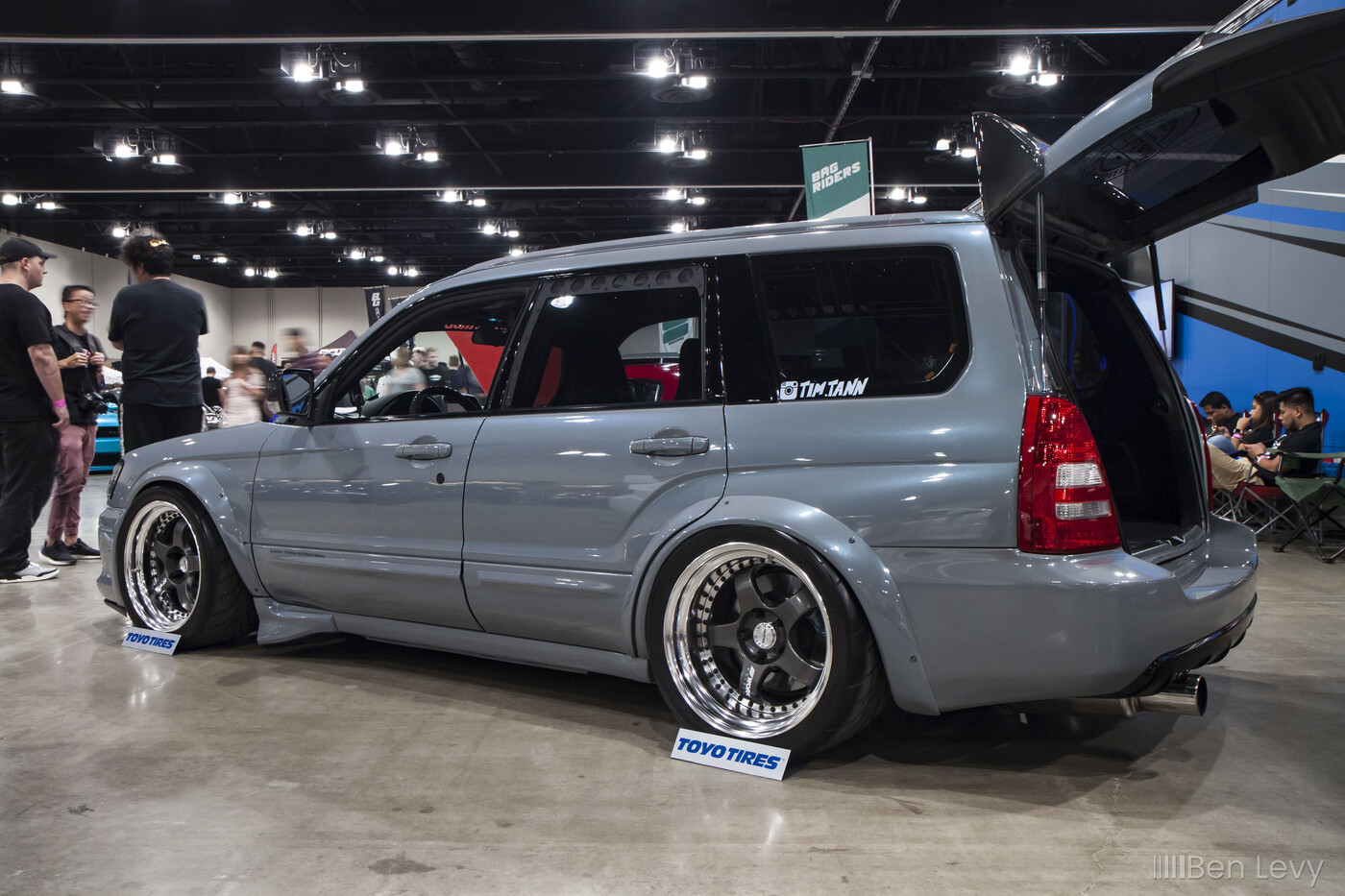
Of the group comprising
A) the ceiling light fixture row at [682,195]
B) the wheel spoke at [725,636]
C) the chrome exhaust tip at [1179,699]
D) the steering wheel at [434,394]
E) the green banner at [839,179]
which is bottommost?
the chrome exhaust tip at [1179,699]

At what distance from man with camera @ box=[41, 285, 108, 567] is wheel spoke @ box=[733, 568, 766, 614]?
5.11 metres

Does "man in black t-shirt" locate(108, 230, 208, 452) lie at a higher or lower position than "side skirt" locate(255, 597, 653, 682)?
higher

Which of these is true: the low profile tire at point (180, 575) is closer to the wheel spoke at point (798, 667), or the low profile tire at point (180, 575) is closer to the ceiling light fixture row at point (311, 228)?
the wheel spoke at point (798, 667)

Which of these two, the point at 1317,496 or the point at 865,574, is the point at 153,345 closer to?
the point at 865,574

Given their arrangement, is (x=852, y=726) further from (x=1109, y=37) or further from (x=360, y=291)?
(x=360, y=291)

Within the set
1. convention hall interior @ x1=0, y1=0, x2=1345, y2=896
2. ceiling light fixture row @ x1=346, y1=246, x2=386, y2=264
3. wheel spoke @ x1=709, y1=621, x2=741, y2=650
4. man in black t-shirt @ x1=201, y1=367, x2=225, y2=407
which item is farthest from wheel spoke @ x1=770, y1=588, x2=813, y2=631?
ceiling light fixture row @ x1=346, y1=246, x2=386, y2=264

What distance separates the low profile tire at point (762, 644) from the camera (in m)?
2.42

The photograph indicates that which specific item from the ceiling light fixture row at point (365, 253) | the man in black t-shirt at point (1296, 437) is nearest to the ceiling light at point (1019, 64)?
the man in black t-shirt at point (1296, 437)

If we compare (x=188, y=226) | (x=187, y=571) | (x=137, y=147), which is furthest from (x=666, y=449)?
(x=188, y=226)

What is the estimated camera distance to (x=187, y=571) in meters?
3.88

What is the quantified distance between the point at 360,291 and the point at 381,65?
64.4 ft

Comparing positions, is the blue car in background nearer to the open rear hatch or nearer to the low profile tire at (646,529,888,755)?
the low profile tire at (646,529,888,755)

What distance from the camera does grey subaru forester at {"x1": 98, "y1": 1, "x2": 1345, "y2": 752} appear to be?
222 centimetres

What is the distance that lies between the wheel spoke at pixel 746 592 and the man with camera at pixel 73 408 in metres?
5.11
